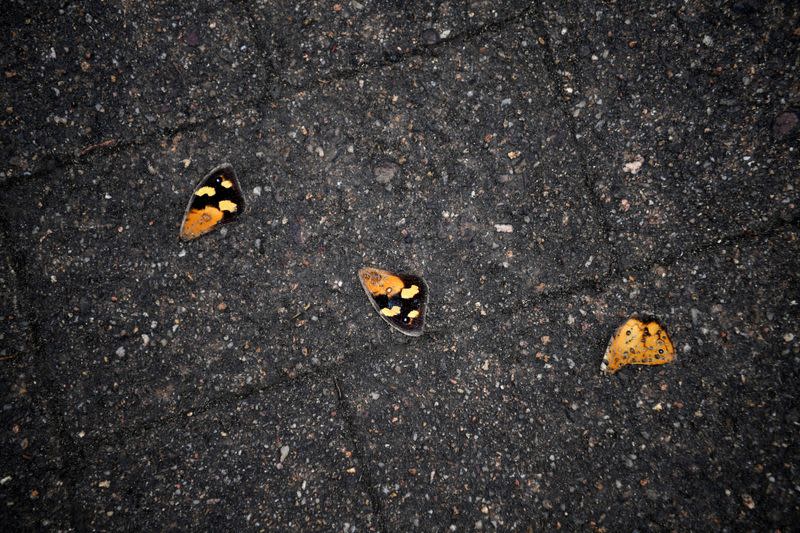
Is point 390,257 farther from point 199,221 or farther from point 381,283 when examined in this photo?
point 199,221

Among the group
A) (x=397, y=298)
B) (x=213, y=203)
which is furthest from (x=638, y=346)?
(x=213, y=203)

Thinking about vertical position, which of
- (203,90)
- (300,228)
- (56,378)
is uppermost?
(203,90)

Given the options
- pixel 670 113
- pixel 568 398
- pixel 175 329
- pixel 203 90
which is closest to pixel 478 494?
pixel 568 398

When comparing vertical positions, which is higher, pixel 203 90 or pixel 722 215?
pixel 203 90

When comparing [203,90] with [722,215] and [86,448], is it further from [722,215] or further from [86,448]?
[722,215]

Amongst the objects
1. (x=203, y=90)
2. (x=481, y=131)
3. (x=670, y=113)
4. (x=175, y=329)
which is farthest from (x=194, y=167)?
(x=670, y=113)

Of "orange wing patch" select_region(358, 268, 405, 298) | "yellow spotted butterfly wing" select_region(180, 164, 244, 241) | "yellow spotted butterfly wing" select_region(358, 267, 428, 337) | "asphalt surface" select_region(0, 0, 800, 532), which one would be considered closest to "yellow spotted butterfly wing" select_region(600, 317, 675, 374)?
"asphalt surface" select_region(0, 0, 800, 532)
